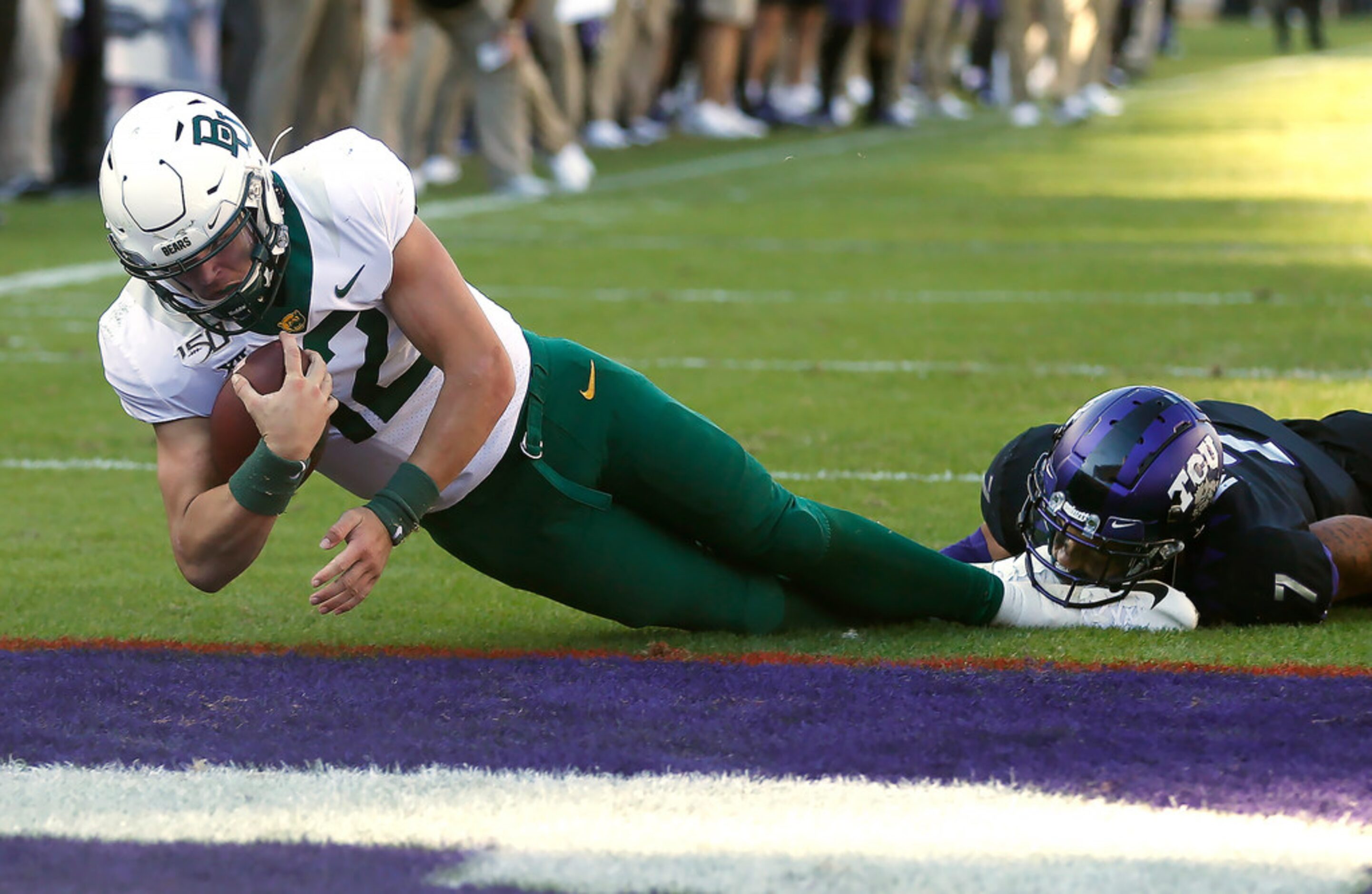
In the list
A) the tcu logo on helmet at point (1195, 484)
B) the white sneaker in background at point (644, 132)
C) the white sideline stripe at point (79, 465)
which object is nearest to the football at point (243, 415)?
the tcu logo on helmet at point (1195, 484)

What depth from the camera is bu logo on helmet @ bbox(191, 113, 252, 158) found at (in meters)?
3.03

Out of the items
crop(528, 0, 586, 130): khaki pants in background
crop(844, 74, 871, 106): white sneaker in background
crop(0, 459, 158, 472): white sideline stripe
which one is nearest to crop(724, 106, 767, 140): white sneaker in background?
crop(844, 74, 871, 106): white sneaker in background

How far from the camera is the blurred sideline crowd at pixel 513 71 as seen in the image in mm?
10852

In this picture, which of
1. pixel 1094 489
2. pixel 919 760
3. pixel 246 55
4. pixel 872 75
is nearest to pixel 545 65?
pixel 246 55

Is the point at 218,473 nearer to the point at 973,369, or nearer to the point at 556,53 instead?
the point at 973,369

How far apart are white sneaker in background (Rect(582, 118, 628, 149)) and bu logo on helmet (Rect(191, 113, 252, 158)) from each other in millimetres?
12683

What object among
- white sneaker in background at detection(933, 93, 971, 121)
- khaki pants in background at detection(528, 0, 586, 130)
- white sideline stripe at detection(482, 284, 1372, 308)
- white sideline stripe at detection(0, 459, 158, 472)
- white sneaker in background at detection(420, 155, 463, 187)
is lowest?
white sneaker in background at detection(933, 93, 971, 121)

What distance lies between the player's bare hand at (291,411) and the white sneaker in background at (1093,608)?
1.38 meters

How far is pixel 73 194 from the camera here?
39.2 feet

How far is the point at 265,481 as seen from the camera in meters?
3.00

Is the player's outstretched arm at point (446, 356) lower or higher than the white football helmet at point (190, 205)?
lower

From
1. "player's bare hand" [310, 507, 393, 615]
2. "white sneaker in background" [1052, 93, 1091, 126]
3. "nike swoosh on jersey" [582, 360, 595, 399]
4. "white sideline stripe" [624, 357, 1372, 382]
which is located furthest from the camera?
"white sneaker in background" [1052, 93, 1091, 126]

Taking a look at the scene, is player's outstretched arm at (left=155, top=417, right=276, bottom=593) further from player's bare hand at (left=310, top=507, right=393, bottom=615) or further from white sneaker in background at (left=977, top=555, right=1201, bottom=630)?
white sneaker in background at (left=977, top=555, right=1201, bottom=630)

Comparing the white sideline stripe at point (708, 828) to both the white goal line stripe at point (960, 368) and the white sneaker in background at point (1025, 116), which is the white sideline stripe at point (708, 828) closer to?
the white goal line stripe at point (960, 368)
